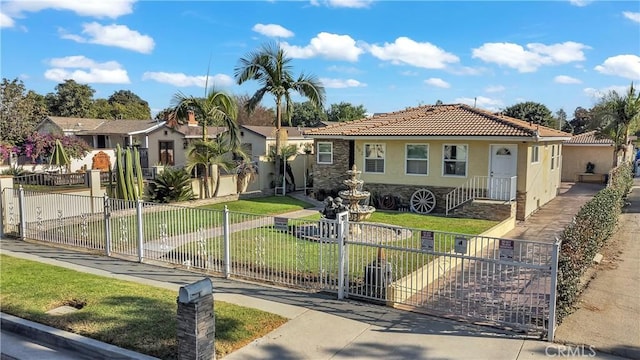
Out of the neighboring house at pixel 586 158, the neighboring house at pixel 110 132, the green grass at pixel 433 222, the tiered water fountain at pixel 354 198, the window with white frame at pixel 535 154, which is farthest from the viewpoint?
the neighboring house at pixel 110 132

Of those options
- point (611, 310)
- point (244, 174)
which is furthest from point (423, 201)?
point (611, 310)

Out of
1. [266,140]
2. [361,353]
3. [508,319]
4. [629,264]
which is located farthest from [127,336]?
[266,140]

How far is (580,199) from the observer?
2273 centimetres

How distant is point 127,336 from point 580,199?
22.4 meters

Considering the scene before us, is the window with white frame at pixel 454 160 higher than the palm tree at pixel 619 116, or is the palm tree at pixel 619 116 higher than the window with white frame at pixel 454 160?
the palm tree at pixel 619 116

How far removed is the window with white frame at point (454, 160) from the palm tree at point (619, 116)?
11878 millimetres

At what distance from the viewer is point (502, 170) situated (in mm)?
18234

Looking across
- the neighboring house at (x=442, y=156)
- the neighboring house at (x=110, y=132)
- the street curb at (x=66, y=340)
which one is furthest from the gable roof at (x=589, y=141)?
the street curb at (x=66, y=340)

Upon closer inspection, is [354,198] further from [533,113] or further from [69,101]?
[69,101]

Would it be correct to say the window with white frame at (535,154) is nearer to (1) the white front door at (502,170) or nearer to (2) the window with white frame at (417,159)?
(1) the white front door at (502,170)

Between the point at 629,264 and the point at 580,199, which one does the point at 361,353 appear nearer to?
the point at 629,264

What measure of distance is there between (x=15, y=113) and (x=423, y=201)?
29.8 meters

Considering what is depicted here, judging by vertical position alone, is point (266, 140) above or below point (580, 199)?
above

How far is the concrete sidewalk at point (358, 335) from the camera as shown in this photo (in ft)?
19.5
